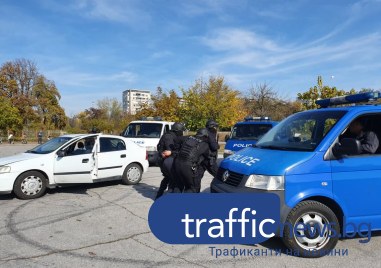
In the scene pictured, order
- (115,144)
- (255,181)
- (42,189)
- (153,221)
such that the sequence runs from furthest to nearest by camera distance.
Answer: (115,144) < (42,189) < (153,221) < (255,181)

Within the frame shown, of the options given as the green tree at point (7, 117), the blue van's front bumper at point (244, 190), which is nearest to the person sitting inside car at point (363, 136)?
the blue van's front bumper at point (244, 190)

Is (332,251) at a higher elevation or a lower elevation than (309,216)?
lower

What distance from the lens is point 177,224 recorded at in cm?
444

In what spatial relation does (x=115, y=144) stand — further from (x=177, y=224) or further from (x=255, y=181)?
(x=255, y=181)

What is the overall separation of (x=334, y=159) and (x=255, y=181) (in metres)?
1.05

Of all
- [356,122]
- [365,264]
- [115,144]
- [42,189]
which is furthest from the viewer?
[115,144]

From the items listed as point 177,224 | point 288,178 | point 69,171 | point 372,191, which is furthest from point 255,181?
point 69,171

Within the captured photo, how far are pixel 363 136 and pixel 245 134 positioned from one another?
6.99 meters

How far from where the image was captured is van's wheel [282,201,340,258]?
415cm

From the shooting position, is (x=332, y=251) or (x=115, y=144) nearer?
(x=332, y=251)

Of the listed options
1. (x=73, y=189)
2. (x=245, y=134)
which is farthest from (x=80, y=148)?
(x=245, y=134)

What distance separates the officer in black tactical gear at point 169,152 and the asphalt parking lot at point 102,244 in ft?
2.32

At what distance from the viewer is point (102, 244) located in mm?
4676

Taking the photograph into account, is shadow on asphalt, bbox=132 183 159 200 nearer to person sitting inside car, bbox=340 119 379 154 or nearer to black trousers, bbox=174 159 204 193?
black trousers, bbox=174 159 204 193
